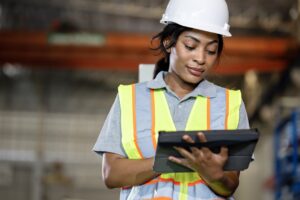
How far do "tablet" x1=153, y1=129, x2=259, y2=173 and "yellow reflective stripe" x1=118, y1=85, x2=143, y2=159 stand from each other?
0.19 m

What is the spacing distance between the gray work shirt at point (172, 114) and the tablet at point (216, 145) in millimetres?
214

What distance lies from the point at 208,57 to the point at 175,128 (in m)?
0.26

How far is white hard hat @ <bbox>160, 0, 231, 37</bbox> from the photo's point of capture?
215cm

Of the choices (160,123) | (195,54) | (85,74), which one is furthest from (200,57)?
(85,74)

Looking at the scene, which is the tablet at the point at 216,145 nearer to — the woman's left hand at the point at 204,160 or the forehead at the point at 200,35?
the woman's left hand at the point at 204,160

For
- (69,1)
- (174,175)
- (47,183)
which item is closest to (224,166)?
(174,175)

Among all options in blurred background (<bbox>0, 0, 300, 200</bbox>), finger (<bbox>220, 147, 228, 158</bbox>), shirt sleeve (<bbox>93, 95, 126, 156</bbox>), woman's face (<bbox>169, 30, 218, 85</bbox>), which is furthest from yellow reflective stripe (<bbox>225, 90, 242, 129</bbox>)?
blurred background (<bbox>0, 0, 300, 200</bbox>)

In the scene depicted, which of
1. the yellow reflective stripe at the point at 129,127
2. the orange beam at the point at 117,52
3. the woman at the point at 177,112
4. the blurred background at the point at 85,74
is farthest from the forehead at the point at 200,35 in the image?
the orange beam at the point at 117,52

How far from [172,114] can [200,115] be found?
91 mm

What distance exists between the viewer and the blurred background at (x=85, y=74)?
29.9 ft

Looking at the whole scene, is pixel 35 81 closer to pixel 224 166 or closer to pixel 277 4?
pixel 277 4

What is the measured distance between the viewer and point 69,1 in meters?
11.6

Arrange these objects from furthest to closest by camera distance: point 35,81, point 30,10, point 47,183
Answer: point 35,81 < point 30,10 < point 47,183

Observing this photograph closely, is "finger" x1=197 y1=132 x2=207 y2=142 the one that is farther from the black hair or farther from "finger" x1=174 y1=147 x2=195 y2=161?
the black hair
